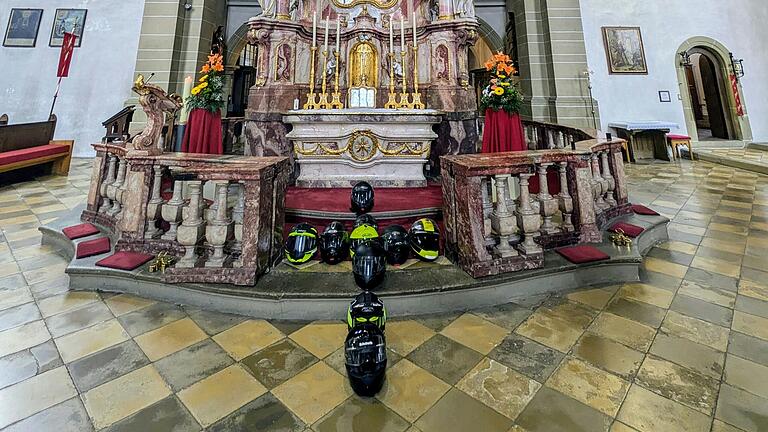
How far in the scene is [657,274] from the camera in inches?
99.0

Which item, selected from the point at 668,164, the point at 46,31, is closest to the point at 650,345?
the point at 668,164

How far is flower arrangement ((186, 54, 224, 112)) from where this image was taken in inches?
173

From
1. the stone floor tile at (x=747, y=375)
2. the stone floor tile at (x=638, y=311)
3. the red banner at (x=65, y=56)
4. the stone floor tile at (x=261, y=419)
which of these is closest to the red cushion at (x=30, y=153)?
the red banner at (x=65, y=56)

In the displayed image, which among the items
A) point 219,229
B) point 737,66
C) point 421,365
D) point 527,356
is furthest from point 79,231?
point 737,66

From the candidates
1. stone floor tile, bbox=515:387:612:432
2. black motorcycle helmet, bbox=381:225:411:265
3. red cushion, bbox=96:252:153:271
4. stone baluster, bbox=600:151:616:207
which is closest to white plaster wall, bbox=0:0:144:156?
red cushion, bbox=96:252:153:271

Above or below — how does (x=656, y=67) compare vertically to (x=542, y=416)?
above

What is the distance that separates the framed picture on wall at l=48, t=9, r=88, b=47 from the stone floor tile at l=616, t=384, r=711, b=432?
12426 millimetres

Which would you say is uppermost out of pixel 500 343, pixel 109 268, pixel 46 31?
pixel 46 31

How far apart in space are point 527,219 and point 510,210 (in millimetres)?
126

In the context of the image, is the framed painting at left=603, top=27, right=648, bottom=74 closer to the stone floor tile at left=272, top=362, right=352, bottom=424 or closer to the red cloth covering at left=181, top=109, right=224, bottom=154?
the red cloth covering at left=181, top=109, right=224, bottom=154

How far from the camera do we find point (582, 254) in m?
2.44

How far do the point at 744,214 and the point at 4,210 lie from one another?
899 cm

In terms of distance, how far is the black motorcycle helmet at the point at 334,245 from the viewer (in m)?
2.39

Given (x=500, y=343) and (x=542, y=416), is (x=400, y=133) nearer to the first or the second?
(x=500, y=343)
